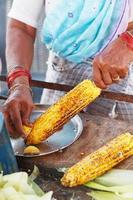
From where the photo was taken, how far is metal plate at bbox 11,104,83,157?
5.21 ft

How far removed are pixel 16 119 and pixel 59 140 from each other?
0.19 meters

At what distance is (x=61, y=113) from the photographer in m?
1.61

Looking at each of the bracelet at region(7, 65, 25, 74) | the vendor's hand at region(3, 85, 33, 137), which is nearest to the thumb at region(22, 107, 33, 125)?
the vendor's hand at region(3, 85, 33, 137)

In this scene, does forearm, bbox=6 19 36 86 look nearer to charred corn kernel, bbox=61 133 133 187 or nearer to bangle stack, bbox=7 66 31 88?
bangle stack, bbox=7 66 31 88

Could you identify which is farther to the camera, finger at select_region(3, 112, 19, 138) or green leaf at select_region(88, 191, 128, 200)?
finger at select_region(3, 112, 19, 138)

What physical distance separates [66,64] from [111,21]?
0.33 metres

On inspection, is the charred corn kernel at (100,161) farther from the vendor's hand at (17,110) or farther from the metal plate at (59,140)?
the vendor's hand at (17,110)

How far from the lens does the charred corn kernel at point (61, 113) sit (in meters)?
1.60

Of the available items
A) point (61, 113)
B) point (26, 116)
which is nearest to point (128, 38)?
point (61, 113)

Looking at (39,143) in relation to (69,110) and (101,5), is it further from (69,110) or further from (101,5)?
(101,5)

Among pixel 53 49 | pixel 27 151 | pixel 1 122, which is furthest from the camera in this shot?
pixel 53 49

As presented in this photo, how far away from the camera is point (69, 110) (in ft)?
5.29

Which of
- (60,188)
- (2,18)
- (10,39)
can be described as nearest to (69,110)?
(60,188)

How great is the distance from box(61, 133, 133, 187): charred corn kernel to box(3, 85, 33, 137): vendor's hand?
311 mm
